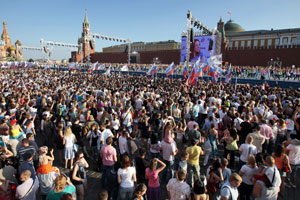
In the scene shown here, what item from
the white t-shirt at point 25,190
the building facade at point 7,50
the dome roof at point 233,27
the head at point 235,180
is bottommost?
the white t-shirt at point 25,190

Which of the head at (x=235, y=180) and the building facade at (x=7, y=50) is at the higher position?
the building facade at (x=7, y=50)

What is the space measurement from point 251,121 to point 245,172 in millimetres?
3309

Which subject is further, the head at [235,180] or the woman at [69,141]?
the woman at [69,141]

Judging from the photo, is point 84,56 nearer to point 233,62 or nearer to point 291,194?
point 233,62

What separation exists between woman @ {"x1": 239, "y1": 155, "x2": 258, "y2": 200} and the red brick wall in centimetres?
3959

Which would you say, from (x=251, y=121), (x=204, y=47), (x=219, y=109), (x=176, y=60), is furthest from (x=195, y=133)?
(x=176, y=60)

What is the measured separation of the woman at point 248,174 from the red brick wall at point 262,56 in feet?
130

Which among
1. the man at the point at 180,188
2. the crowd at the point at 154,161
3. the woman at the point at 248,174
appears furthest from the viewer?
the woman at the point at 248,174

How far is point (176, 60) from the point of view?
5138 centimetres

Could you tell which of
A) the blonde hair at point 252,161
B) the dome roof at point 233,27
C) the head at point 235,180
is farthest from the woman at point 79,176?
the dome roof at point 233,27

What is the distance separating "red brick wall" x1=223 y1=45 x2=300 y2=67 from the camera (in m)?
34.9

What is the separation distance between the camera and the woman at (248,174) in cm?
374

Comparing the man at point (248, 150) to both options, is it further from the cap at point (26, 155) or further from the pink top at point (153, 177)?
the cap at point (26, 155)

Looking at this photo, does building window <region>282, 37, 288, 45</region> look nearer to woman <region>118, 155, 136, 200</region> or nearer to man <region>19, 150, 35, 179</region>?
woman <region>118, 155, 136, 200</region>
